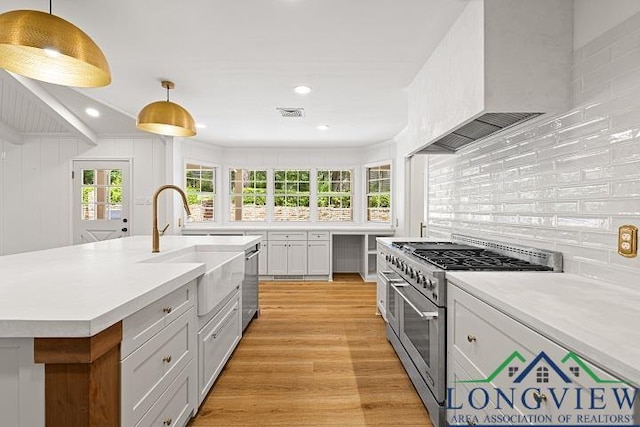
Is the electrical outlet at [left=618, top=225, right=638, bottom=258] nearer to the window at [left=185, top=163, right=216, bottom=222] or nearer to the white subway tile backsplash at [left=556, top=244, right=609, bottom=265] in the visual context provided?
the white subway tile backsplash at [left=556, top=244, right=609, bottom=265]

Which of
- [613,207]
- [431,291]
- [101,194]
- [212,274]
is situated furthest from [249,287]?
[101,194]

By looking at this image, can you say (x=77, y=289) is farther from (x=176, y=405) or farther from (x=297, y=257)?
(x=297, y=257)

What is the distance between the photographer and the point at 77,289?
4.13 feet

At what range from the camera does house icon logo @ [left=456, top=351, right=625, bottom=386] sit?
87 cm

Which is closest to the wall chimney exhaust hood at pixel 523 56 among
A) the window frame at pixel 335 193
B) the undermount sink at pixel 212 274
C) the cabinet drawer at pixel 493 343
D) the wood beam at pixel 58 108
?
the cabinet drawer at pixel 493 343

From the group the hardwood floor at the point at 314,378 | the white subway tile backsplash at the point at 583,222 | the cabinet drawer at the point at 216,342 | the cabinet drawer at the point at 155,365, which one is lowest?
the hardwood floor at the point at 314,378

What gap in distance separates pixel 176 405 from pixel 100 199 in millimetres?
4980

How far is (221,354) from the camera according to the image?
Result: 7.68ft

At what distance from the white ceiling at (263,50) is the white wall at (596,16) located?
56cm

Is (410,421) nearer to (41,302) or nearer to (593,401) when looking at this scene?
(593,401)

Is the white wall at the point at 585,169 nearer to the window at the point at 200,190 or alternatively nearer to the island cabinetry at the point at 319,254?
the island cabinetry at the point at 319,254

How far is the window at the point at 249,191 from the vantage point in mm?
6324

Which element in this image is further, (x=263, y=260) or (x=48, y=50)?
(x=263, y=260)

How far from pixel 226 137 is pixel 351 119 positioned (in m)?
2.15
